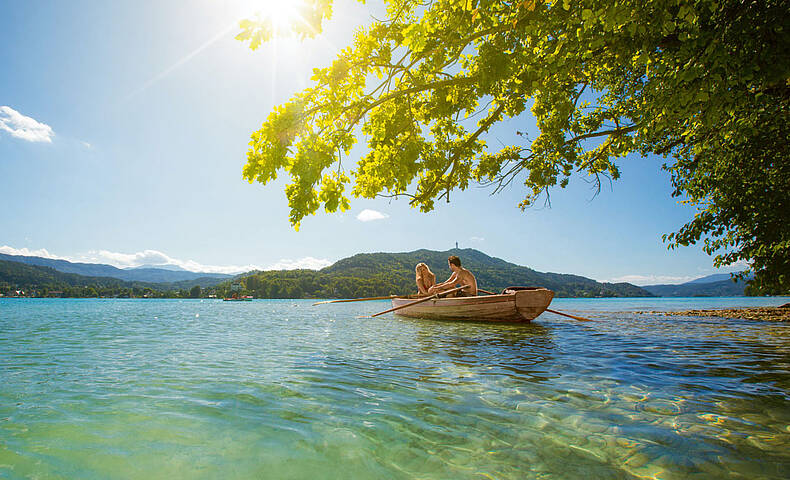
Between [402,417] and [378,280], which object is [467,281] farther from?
[378,280]

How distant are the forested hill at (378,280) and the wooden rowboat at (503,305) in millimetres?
80719

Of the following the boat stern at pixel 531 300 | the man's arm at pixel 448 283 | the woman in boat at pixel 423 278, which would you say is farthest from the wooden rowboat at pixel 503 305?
the woman in boat at pixel 423 278

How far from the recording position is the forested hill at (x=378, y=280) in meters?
109

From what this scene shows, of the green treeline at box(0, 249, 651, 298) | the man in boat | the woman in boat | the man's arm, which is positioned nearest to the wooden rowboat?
the man in boat

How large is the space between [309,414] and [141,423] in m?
1.62

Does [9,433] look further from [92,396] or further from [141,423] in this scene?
[92,396]

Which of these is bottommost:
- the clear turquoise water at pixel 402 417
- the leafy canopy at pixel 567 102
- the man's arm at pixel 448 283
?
the clear turquoise water at pixel 402 417

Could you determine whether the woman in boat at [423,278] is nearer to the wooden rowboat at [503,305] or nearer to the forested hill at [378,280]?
the wooden rowboat at [503,305]

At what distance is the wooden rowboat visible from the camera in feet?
43.4

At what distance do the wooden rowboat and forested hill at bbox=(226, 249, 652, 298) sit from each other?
80.7m

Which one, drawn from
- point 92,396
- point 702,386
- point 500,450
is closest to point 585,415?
point 500,450

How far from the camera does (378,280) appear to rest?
373 ft

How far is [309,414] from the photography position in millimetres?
3887

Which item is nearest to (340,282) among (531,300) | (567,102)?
(531,300)
